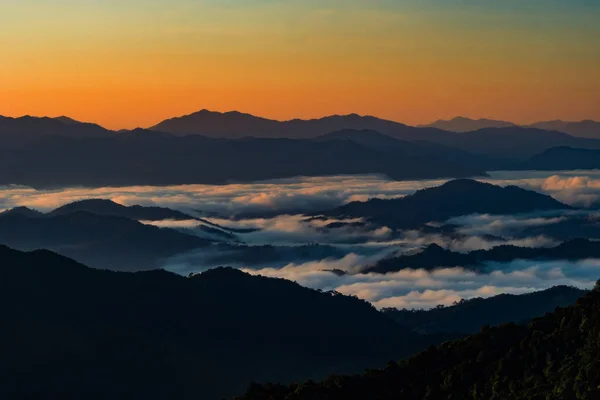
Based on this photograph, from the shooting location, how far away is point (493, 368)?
89375mm

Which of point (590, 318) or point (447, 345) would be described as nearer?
point (590, 318)

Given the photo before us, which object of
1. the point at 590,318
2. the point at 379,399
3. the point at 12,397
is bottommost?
the point at 12,397

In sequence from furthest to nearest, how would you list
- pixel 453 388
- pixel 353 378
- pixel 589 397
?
1. pixel 353 378
2. pixel 453 388
3. pixel 589 397

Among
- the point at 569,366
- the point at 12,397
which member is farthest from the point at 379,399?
the point at 12,397

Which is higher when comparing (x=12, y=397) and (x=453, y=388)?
(x=453, y=388)

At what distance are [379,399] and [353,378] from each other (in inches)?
212

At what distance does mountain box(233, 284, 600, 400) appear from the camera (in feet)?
268

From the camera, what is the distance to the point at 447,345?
101m

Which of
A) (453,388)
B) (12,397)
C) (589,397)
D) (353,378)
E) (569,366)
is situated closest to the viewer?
(589,397)

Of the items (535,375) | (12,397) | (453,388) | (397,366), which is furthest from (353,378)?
(12,397)

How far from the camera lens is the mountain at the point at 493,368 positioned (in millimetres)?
81688

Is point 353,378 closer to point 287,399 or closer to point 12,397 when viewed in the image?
point 287,399

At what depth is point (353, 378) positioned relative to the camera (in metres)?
96.2

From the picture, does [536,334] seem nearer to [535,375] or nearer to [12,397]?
[535,375]
